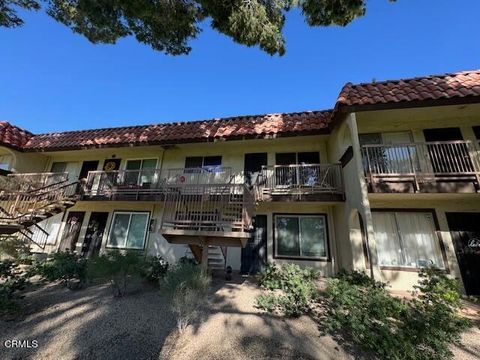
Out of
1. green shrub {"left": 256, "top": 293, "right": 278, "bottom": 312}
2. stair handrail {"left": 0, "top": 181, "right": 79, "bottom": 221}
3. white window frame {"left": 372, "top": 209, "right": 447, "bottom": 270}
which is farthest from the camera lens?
stair handrail {"left": 0, "top": 181, "right": 79, "bottom": 221}

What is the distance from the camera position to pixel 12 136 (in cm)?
1290

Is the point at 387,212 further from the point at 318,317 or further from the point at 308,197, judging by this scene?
the point at 318,317

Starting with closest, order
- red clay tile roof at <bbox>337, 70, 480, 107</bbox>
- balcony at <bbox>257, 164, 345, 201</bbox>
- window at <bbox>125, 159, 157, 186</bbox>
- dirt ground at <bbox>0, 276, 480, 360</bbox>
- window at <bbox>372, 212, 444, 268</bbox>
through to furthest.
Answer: dirt ground at <bbox>0, 276, 480, 360</bbox>, red clay tile roof at <bbox>337, 70, 480, 107</bbox>, window at <bbox>372, 212, 444, 268</bbox>, balcony at <bbox>257, 164, 345, 201</bbox>, window at <bbox>125, 159, 157, 186</bbox>

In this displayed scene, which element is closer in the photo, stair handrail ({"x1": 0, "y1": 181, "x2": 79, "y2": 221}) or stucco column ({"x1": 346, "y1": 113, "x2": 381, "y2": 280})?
stucco column ({"x1": 346, "y1": 113, "x2": 381, "y2": 280})

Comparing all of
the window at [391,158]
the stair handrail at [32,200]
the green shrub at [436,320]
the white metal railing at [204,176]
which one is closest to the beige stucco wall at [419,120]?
the window at [391,158]

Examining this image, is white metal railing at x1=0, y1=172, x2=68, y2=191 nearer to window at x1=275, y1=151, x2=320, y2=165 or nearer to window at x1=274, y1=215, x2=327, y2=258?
window at x1=275, y1=151, x2=320, y2=165

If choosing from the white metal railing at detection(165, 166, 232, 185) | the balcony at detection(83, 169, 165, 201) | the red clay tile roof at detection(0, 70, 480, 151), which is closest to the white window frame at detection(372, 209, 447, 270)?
the red clay tile roof at detection(0, 70, 480, 151)

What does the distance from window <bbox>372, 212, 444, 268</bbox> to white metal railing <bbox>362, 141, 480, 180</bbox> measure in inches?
65.8

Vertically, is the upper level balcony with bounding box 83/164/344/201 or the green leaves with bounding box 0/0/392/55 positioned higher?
the green leaves with bounding box 0/0/392/55

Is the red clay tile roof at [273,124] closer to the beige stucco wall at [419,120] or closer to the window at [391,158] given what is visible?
the beige stucco wall at [419,120]

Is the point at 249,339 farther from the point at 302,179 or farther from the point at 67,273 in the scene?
the point at 67,273

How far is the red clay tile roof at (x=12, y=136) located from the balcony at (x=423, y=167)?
56.2 feet

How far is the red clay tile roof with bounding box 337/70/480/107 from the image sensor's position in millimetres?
7371

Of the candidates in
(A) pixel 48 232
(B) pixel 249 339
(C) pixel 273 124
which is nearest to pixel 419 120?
(C) pixel 273 124
